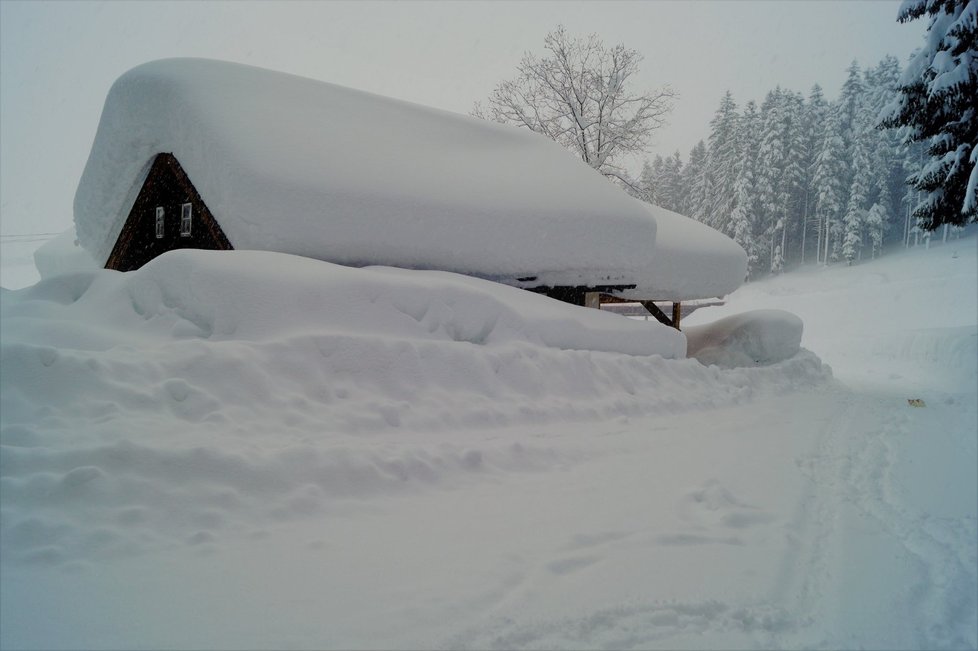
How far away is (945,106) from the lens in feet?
34.5

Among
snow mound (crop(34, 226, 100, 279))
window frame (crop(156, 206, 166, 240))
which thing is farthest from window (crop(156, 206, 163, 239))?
snow mound (crop(34, 226, 100, 279))

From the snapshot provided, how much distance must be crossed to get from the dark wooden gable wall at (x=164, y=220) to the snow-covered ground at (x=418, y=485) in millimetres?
2977

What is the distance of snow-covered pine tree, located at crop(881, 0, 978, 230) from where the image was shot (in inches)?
394

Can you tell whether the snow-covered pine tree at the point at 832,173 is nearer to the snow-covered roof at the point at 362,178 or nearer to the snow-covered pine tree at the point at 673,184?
the snow-covered pine tree at the point at 673,184

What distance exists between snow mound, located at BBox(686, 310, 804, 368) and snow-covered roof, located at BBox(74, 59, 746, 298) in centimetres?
183

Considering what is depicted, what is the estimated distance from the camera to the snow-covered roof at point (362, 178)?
7.29 meters

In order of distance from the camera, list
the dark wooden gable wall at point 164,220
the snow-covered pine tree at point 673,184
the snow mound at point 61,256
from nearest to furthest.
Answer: the dark wooden gable wall at point 164,220 < the snow mound at point 61,256 < the snow-covered pine tree at point 673,184

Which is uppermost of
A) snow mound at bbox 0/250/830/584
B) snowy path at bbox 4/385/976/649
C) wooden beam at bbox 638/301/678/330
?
wooden beam at bbox 638/301/678/330

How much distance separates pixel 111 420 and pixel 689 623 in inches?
147

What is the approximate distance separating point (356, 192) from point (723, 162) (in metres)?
39.6

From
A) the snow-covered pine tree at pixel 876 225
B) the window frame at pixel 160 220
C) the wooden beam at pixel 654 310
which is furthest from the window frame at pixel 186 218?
the snow-covered pine tree at pixel 876 225

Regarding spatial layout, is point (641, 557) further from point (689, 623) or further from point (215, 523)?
point (215, 523)

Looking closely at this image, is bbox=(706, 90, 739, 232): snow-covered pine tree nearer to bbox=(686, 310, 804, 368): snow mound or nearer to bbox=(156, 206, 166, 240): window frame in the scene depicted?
bbox=(686, 310, 804, 368): snow mound

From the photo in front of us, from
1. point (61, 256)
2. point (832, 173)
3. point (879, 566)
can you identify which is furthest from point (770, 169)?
point (879, 566)
